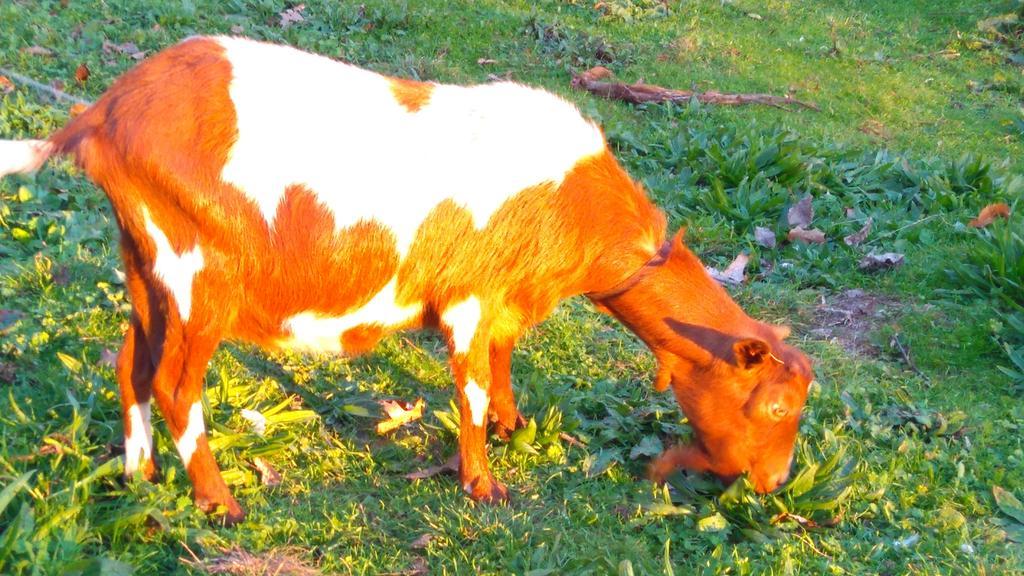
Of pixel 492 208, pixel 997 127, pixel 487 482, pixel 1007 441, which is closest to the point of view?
pixel 492 208

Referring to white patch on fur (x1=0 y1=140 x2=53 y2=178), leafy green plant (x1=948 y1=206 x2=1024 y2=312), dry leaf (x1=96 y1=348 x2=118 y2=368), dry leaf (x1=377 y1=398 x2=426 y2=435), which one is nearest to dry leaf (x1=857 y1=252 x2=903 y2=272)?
leafy green plant (x1=948 y1=206 x2=1024 y2=312)

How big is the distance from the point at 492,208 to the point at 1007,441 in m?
2.91

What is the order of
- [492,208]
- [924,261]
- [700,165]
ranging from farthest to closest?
[700,165]
[924,261]
[492,208]

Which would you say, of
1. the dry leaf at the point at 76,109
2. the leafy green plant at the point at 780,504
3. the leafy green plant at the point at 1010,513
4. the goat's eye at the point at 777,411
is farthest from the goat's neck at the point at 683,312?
the dry leaf at the point at 76,109

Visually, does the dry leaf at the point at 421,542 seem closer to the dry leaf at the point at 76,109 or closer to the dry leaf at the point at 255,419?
the dry leaf at the point at 255,419

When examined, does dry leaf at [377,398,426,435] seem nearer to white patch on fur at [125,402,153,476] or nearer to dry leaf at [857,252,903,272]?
white patch on fur at [125,402,153,476]

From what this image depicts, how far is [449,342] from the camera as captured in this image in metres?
4.24

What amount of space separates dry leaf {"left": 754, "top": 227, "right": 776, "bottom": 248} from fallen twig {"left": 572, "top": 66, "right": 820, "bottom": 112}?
2231mm

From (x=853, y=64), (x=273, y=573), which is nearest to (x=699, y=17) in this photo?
(x=853, y=64)

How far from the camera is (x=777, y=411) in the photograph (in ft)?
13.7

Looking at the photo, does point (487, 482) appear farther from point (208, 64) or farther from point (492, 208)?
point (208, 64)

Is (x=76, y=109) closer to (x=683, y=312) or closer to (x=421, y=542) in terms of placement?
(x=421, y=542)

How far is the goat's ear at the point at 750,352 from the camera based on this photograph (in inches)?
159

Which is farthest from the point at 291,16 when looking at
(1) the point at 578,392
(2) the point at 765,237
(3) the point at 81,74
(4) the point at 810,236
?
(1) the point at 578,392
